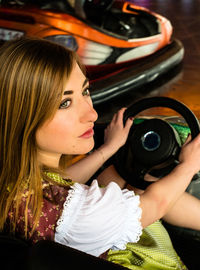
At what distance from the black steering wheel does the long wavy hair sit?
0.33 metres

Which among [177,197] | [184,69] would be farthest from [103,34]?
[177,197]

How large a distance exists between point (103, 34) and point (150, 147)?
1.50 m

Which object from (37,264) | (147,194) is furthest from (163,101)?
(37,264)

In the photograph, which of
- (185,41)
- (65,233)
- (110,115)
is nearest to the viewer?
(65,233)

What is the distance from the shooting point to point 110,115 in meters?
2.35

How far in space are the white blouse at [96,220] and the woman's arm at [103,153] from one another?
11.7 inches

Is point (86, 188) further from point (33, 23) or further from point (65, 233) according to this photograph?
point (33, 23)

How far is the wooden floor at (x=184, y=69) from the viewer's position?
7.95ft

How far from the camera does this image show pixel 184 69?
2.88 m

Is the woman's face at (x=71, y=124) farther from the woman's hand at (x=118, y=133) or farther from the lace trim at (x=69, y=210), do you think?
the woman's hand at (x=118, y=133)

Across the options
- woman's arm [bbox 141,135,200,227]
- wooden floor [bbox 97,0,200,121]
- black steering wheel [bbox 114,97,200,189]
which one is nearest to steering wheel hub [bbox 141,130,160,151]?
black steering wheel [bbox 114,97,200,189]

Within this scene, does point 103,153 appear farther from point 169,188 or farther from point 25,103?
point 25,103

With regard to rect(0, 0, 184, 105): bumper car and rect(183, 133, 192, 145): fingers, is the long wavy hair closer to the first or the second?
rect(183, 133, 192, 145): fingers

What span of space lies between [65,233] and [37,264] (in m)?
0.24
